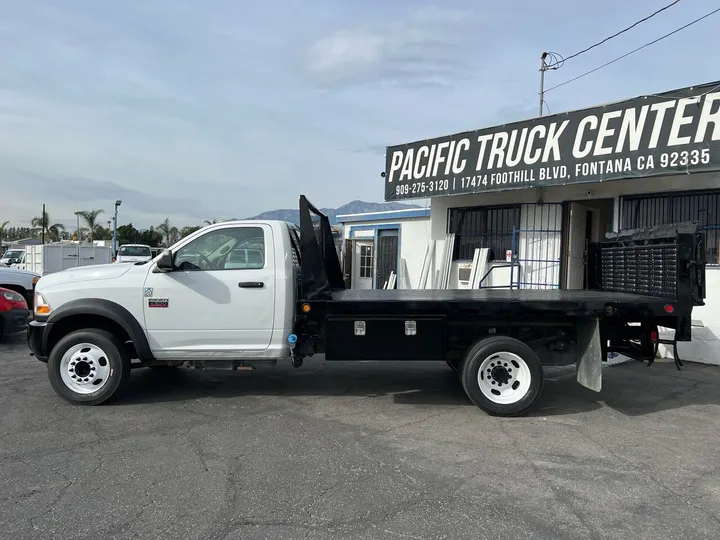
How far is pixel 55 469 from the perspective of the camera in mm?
4305

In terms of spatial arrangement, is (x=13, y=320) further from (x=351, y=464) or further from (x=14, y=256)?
(x=14, y=256)

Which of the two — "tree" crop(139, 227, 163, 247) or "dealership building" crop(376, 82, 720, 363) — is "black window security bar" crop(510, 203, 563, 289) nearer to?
"dealership building" crop(376, 82, 720, 363)

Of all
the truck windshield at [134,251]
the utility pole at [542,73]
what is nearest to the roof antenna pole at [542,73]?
the utility pole at [542,73]

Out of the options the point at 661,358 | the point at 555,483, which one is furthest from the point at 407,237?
the point at 555,483

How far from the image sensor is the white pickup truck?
582cm

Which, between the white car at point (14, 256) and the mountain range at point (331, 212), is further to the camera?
the white car at point (14, 256)

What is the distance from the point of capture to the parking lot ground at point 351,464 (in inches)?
138

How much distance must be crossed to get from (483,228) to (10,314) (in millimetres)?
9716

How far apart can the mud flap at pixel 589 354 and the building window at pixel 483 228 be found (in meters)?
5.95

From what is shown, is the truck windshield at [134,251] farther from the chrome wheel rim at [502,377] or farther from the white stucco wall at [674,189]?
the chrome wheel rim at [502,377]

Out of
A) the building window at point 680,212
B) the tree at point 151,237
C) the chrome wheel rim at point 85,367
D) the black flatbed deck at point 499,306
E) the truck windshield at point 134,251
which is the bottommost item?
the chrome wheel rim at point 85,367

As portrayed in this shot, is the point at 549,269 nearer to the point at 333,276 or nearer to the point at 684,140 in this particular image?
the point at 684,140

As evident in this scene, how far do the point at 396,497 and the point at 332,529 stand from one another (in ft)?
2.07

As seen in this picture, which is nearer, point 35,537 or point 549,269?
point 35,537
